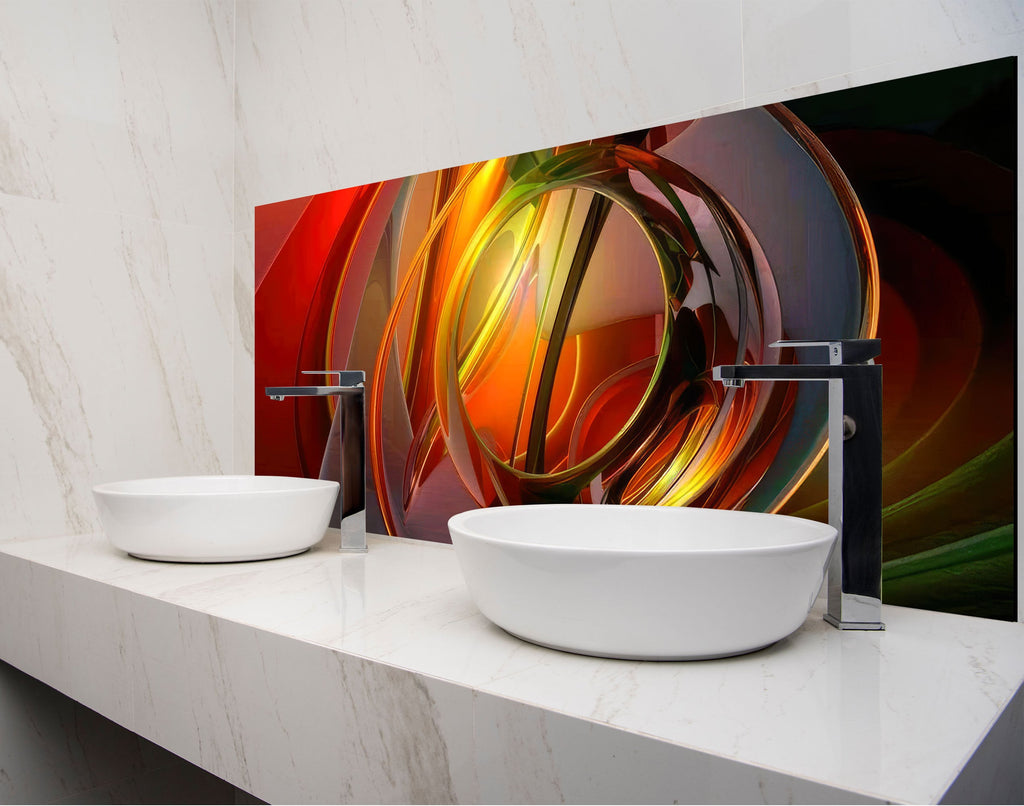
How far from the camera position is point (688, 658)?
851 millimetres

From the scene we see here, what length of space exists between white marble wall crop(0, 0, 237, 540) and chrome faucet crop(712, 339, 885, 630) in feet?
4.55

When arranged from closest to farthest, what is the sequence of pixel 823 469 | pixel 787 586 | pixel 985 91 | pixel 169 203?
pixel 787 586 < pixel 985 91 < pixel 823 469 < pixel 169 203

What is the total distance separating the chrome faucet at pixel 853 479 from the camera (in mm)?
980

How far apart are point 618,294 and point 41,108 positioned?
1277 millimetres

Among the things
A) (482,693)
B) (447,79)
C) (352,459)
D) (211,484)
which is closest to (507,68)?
(447,79)

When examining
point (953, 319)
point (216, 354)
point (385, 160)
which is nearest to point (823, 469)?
point (953, 319)

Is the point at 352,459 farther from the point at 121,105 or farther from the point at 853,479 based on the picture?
the point at 121,105

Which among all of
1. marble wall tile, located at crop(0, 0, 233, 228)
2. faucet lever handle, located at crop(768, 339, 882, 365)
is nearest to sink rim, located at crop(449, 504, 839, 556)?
faucet lever handle, located at crop(768, 339, 882, 365)

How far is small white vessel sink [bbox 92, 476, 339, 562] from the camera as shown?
1.35 meters

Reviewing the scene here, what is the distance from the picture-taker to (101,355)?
5.76ft

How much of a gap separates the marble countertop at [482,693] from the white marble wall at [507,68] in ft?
2.49

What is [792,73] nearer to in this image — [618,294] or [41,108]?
[618,294]

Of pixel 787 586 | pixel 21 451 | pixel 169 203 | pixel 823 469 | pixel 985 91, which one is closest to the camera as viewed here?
pixel 787 586

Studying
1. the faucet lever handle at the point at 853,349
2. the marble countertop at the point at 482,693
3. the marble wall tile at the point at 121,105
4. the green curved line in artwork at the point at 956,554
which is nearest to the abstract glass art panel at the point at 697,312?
the green curved line in artwork at the point at 956,554
